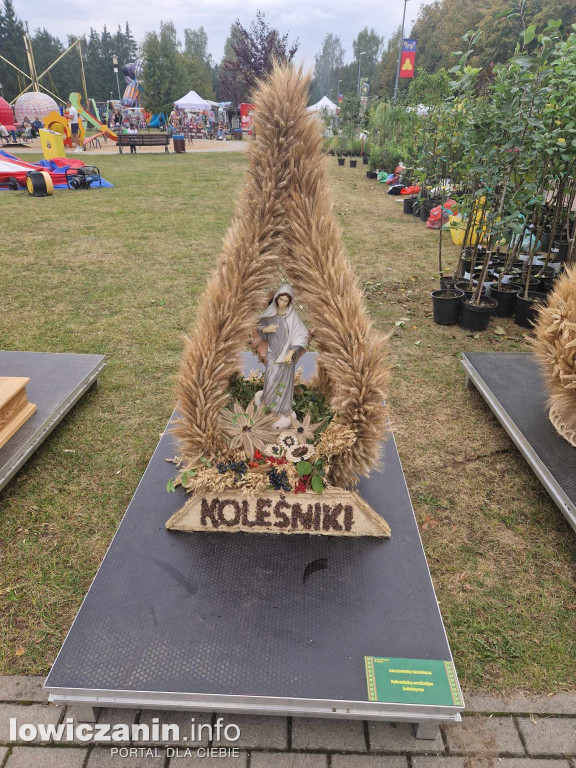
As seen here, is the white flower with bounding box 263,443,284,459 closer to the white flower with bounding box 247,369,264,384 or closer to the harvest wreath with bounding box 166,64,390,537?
the harvest wreath with bounding box 166,64,390,537

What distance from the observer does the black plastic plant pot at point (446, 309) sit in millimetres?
6777

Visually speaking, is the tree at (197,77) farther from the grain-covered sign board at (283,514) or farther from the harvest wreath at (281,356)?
the grain-covered sign board at (283,514)

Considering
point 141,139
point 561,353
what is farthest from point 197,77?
point 561,353

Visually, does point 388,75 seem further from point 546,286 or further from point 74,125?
point 546,286

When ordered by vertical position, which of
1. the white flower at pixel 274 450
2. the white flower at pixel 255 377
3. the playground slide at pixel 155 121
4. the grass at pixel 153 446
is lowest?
the grass at pixel 153 446

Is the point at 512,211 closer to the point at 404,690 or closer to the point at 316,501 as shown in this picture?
the point at 316,501

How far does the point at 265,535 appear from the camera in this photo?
10.3 feet

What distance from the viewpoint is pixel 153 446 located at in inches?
174

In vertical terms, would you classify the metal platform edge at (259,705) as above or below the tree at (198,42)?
below

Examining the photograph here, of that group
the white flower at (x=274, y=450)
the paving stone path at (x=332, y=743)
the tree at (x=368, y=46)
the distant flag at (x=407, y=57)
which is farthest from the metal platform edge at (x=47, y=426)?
the tree at (x=368, y=46)

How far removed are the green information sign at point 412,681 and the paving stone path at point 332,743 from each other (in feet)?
1.00

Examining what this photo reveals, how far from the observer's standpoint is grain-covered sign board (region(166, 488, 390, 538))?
10.1ft

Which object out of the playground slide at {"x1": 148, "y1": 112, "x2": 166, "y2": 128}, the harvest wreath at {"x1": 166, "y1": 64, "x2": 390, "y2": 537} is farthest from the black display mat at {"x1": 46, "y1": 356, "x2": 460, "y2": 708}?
the playground slide at {"x1": 148, "y1": 112, "x2": 166, "y2": 128}

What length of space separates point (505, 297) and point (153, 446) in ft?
17.3
